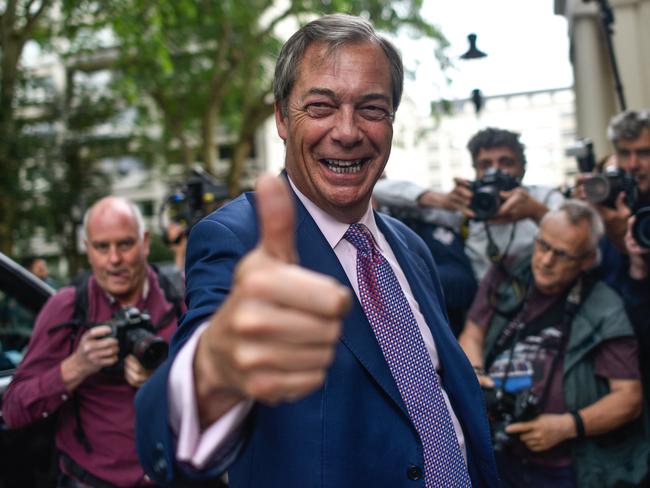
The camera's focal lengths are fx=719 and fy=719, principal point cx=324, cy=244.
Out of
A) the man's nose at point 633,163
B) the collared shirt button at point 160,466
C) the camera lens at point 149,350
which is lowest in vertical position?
the camera lens at point 149,350

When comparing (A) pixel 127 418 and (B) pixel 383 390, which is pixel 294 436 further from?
(A) pixel 127 418

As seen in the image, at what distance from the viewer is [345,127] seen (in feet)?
6.02

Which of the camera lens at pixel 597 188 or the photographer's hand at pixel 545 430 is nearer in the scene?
the photographer's hand at pixel 545 430

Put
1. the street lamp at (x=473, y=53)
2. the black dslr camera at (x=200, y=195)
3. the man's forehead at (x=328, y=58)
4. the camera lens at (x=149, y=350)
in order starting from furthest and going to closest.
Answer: the black dslr camera at (x=200, y=195) < the street lamp at (x=473, y=53) < the camera lens at (x=149, y=350) < the man's forehead at (x=328, y=58)

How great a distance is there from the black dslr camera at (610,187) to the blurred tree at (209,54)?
29.0 ft

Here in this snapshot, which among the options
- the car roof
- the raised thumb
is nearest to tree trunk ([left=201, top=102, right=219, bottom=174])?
the car roof

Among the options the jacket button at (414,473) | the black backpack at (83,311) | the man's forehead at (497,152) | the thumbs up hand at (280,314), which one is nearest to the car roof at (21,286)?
the black backpack at (83,311)

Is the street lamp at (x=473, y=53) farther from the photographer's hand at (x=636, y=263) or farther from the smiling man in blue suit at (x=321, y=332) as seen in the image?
the smiling man in blue suit at (x=321, y=332)

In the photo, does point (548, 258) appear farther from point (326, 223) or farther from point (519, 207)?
point (326, 223)

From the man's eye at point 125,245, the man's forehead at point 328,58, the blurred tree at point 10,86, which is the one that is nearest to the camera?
the man's forehead at point 328,58

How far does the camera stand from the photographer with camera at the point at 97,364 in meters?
2.79

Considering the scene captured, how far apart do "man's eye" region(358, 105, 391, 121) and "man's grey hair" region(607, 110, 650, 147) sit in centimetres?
218

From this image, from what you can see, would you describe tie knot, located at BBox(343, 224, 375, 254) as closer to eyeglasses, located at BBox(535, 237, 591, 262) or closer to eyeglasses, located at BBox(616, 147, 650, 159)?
eyeglasses, located at BBox(535, 237, 591, 262)

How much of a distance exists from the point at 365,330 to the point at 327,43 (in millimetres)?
737
